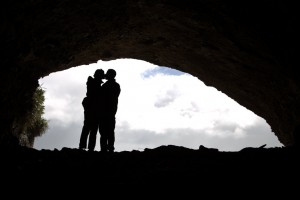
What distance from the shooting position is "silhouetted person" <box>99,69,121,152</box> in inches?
324

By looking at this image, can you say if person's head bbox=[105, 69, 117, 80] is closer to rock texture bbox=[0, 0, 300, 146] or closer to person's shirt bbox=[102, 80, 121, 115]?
person's shirt bbox=[102, 80, 121, 115]

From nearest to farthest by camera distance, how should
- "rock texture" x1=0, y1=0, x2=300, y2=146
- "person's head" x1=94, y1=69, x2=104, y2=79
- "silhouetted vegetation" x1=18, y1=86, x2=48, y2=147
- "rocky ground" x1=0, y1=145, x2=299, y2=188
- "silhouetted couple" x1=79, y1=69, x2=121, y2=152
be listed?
"rocky ground" x1=0, y1=145, x2=299, y2=188, "rock texture" x1=0, y1=0, x2=300, y2=146, "silhouetted couple" x1=79, y1=69, x2=121, y2=152, "person's head" x1=94, y1=69, x2=104, y2=79, "silhouetted vegetation" x1=18, y1=86, x2=48, y2=147

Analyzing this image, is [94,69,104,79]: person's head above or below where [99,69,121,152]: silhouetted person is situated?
above

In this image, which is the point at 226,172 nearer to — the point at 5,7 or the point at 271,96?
the point at 5,7

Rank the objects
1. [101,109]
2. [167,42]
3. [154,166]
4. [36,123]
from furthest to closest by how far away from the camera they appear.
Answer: [36,123] → [167,42] → [101,109] → [154,166]

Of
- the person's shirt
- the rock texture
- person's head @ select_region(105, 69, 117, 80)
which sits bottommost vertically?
the person's shirt

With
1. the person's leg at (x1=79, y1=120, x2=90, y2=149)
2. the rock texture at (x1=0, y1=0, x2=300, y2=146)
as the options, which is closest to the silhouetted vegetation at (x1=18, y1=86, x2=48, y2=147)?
the rock texture at (x1=0, y1=0, x2=300, y2=146)

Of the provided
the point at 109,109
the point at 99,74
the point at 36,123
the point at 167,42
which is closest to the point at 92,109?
the point at 109,109

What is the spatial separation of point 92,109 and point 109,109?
0.45 meters

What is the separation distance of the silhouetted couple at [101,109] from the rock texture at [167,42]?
2.13 metres

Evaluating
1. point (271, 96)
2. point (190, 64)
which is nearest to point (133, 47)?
point (190, 64)

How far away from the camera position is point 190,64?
13258mm

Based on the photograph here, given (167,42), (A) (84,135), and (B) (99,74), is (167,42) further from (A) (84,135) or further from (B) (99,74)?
(A) (84,135)

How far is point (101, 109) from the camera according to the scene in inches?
322
